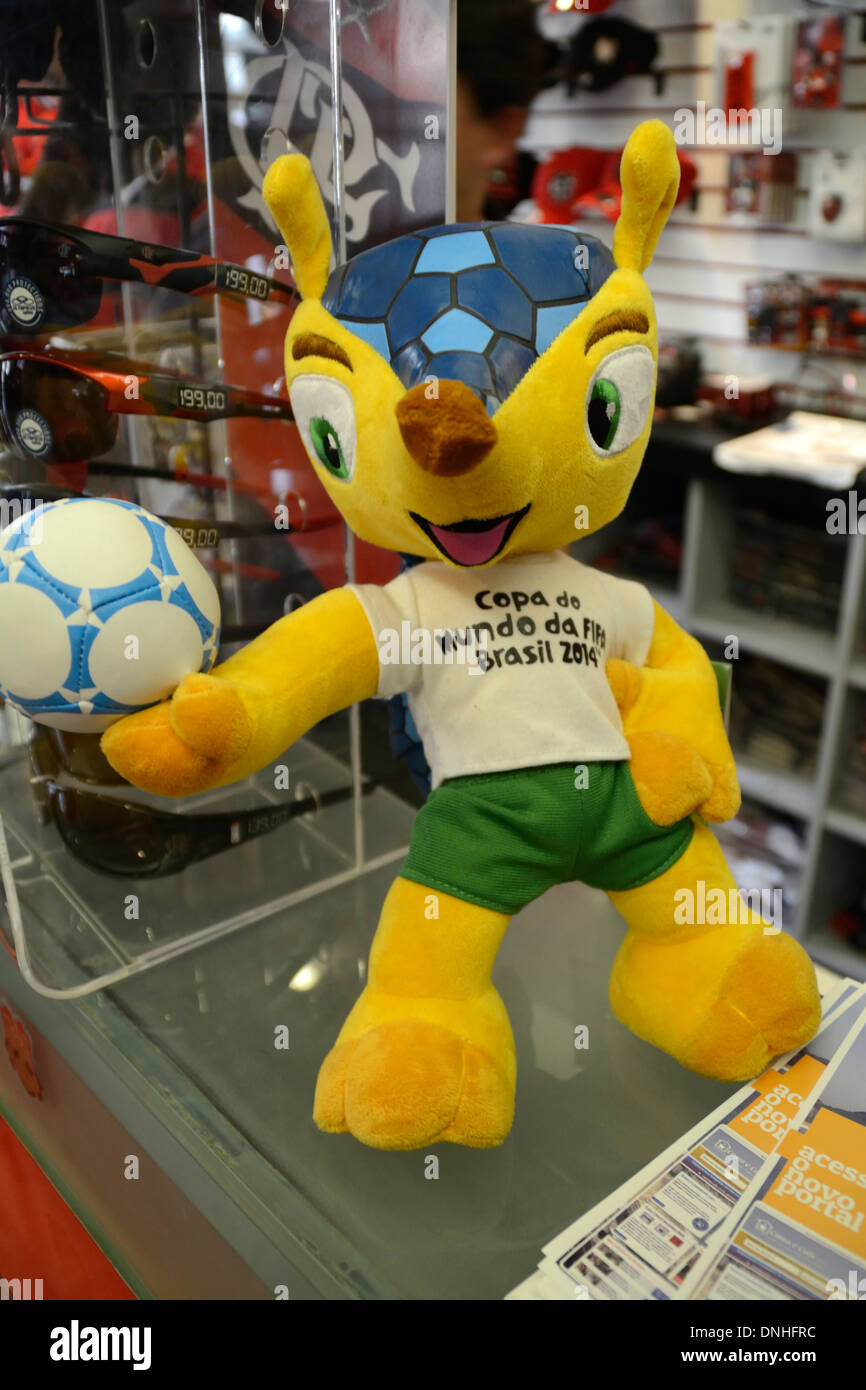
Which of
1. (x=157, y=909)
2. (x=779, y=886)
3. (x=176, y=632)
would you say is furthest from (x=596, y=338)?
(x=779, y=886)

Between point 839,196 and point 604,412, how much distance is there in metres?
1.77

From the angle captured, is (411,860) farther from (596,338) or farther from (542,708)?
(596,338)

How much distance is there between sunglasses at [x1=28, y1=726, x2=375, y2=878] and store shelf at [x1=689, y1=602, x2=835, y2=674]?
1.22 meters

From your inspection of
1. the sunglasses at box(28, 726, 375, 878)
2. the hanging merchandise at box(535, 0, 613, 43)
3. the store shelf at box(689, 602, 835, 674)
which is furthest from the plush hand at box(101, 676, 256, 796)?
the hanging merchandise at box(535, 0, 613, 43)

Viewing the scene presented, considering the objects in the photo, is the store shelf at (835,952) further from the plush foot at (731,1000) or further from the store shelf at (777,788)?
the plush foot at (731,1000)

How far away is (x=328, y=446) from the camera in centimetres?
81

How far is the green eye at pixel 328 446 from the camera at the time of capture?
801 mm

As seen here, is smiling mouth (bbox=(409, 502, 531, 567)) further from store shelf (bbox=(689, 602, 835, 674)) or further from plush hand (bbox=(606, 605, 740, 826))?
store shelf (bbox=(689, 602, 835, 674))

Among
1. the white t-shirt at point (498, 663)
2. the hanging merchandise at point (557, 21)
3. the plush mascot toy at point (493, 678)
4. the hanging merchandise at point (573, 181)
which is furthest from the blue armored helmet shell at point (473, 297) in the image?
the hanging merchandise at point (557, 21)

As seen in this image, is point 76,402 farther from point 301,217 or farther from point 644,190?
point 644,190

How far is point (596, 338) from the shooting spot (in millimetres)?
759

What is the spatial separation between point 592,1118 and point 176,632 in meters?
0.53

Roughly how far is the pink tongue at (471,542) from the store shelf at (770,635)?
4.45 feet

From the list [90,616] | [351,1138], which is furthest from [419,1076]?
[90,616]
